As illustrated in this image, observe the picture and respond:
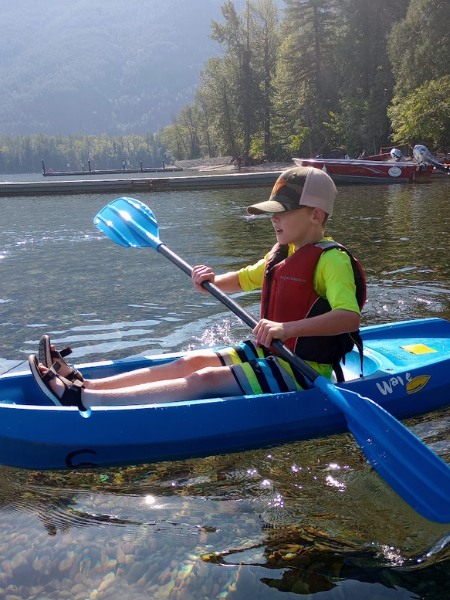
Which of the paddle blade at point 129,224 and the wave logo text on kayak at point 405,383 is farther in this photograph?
the paddle blade at point 129,224

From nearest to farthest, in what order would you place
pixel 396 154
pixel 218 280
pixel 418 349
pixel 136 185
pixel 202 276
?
pixel 202 276
pixel 218 280
pixel 418 349
pixel 396 154
pixel 136 185

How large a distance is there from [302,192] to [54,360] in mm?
1576

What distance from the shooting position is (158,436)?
10.9 feet

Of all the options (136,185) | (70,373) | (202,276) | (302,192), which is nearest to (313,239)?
(302,192)

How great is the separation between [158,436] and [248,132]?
45.1 meters

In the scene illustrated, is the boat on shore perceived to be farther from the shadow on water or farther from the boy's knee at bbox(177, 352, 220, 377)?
the shadow on water

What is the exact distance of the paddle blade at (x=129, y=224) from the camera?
195 inches

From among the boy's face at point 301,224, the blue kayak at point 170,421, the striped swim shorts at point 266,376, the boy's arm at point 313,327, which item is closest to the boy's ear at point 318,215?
the boy's face at point 301,224

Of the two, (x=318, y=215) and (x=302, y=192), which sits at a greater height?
(x=302, y=192)

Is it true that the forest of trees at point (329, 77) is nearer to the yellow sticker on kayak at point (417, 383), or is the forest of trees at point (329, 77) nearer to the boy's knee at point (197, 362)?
the yellow sticker on kayak at point (417, 383)

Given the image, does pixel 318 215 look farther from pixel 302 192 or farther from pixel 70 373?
pixel 70 373

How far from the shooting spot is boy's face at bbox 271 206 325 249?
3484 mm

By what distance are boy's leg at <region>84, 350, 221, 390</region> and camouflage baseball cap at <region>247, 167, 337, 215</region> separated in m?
0.89

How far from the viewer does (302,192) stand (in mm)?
3406
